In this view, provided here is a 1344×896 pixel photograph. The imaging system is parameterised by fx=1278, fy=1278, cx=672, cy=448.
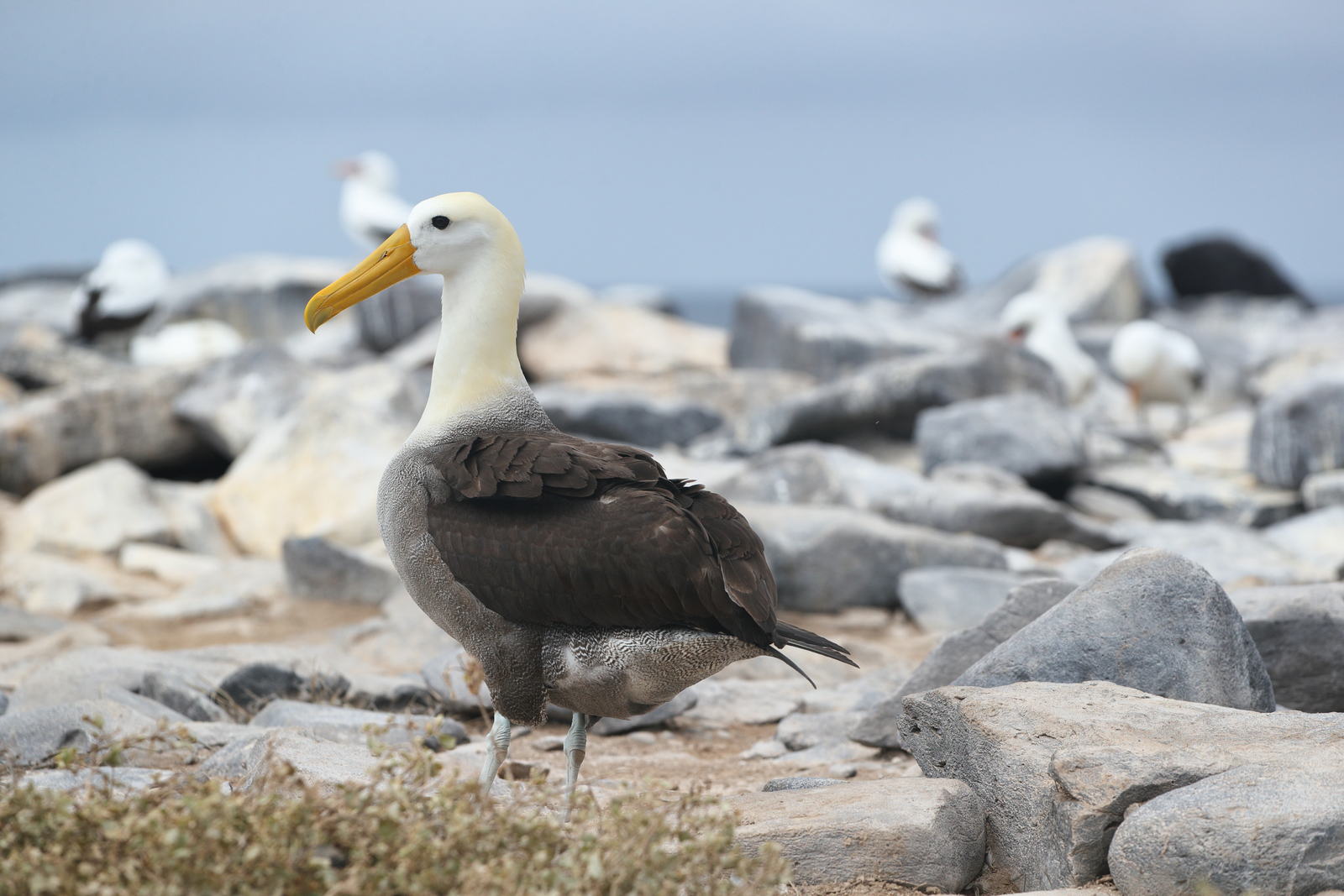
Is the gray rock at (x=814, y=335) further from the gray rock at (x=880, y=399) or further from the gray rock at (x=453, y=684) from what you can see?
the gray rock at (x=453, y=684)

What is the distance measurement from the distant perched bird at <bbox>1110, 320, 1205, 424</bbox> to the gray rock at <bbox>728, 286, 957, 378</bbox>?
92.4 inches

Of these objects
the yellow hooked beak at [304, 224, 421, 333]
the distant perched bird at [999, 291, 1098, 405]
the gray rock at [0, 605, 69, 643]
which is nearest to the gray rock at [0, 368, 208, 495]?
the gray rock at [0, 605, 69, 643]

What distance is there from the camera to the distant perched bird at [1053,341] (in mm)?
16344

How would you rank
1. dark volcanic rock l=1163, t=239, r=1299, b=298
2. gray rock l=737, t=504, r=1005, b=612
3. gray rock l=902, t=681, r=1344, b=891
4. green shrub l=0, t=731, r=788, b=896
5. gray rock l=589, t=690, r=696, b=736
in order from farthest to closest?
dark volcanic rock l=1163, t=239, r=1299, b=298 → gray rock l=737, t=504, r=1005, b=612 → gray rock l=589, t=690, r=696, b=736 → gray rock l=902, t=681, r=1344, b=891 → green shrub l=0, t=731, r=788, b=896

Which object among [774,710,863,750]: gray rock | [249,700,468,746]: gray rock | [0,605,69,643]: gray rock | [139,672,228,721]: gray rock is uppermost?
[249,700,468,746]: gray rock

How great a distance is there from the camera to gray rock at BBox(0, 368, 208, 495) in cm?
1179

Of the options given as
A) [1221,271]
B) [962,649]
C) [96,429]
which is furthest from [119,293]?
[1221,271]

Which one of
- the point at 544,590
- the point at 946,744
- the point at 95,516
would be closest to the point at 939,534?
the point at 946,744

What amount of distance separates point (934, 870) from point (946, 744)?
0.51 metres

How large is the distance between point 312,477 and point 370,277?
6.28 m

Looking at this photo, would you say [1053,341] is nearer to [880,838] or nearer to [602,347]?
[602,347]

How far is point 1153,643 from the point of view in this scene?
14.3 feet

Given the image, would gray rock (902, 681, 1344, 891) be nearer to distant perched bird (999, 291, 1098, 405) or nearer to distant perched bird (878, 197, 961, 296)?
distant perched bird (999, 291, 1098, 405)

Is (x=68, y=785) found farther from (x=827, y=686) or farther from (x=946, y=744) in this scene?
(x=827, y=686)
